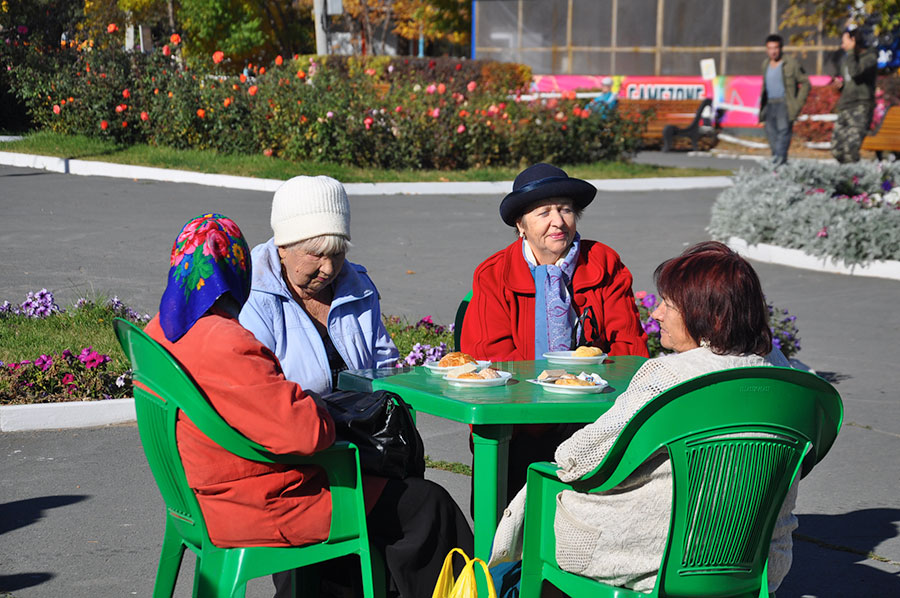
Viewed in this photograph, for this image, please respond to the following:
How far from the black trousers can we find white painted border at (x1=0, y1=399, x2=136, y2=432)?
3121mm

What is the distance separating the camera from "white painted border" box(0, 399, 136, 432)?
5961mm

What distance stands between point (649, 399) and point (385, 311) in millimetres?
6218

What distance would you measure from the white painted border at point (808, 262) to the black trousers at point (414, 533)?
863cm

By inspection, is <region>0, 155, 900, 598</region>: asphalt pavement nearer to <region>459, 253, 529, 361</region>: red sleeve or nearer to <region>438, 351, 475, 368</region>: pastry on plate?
<region>459, 253, 529, 361</region>: red sleeve

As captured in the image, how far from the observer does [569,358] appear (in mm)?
4211

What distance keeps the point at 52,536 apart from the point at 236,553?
1841 mm

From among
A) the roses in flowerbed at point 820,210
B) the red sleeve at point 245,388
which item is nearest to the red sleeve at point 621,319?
the red sleeve at point 245,388

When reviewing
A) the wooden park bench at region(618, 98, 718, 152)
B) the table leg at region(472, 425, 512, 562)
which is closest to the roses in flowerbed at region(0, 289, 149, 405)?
the table leg at region(472, 425, 512, 562)

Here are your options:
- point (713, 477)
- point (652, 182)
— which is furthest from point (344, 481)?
point (652, 182)

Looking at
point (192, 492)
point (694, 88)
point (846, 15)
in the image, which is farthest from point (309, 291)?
point (694, 88)

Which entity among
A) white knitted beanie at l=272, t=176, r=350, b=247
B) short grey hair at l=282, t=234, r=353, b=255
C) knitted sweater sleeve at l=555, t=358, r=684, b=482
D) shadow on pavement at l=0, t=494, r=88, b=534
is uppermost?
white knitted beanie at l=272, t=176, r=350, b=247

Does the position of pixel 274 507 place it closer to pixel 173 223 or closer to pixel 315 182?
pixel 315 182

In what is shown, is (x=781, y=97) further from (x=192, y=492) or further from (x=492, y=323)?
(x=192, y=492)

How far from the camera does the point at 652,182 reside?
59.8 feet
